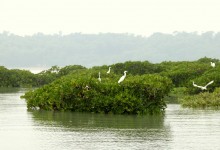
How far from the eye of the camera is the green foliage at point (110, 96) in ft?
91.1

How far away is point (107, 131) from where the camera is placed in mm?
22422

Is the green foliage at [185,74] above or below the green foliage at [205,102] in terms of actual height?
above

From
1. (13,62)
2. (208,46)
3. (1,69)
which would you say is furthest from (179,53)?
(1,69)

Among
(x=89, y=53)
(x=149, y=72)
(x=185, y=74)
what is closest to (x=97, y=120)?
(x=185, y=74)

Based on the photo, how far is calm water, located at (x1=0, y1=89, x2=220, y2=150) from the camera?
64.1ft

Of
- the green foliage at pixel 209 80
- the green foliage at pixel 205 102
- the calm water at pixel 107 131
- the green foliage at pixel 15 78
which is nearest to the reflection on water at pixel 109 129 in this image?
the calm water at pixel 107 131

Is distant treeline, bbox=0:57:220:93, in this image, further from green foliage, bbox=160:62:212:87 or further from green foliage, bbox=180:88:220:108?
green foliage, bbox=180:88:220:108

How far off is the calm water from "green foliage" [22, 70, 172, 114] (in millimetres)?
683

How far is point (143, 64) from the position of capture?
2430 inches

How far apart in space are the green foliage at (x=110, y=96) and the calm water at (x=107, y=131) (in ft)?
2.24

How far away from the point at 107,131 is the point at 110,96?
5571 millimetres

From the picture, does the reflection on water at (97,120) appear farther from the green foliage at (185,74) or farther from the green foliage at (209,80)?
the green foliage at (185,74)

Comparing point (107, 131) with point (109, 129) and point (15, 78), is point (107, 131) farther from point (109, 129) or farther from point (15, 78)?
point (15, 78)

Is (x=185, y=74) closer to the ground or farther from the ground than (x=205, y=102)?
farther from the ground
